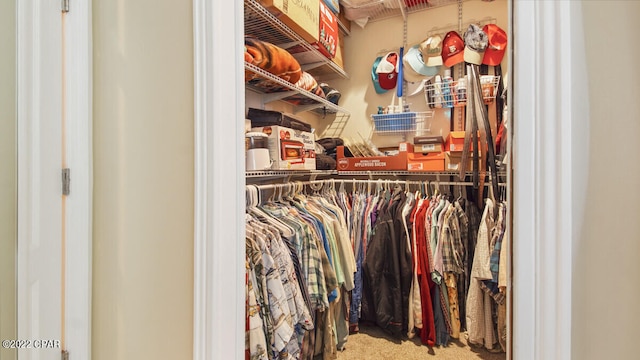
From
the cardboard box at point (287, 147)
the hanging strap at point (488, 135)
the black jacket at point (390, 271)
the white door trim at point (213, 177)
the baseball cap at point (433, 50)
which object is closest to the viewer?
the white door trim at point (213, 177)

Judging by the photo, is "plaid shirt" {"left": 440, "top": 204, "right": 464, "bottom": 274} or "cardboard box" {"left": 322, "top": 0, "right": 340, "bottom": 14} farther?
"cardboard box" {"left": 322, "top": 0, "right": 340, "bottom": 14}

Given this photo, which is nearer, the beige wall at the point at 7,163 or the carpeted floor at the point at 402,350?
the beige wall at the point at 7,163

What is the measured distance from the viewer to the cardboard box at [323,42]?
2156 mm

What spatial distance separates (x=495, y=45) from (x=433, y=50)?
457 mm

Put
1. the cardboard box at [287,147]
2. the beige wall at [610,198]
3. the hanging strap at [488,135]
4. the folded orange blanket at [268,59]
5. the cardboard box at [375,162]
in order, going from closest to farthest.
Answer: the beige wall at [610,198]
the folded orange blanket at [268,59]
the cardboard box at [287,147]
the hanging strap at [488,135]
the cardboard box at [375,162]

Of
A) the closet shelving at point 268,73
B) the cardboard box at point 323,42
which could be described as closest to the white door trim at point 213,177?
the closet shelving at point 268,73

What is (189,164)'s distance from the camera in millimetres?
814

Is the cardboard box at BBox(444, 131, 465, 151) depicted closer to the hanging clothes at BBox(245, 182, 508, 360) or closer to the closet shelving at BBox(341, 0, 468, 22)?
the hanging clothes at BBox(245, 182, 508, 360)

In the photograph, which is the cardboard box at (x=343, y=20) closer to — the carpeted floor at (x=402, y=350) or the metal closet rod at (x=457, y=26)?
the metal closet rod at (x=457, y=26)

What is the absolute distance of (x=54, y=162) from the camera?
0.94 meters

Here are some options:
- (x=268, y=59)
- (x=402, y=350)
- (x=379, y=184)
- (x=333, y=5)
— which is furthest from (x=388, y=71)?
(x=402, y=350)

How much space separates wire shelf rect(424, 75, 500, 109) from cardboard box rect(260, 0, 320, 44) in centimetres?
109

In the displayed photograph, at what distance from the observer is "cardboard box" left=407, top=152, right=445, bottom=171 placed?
2215mm

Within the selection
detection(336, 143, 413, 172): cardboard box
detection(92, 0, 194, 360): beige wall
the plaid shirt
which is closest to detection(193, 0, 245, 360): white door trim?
detection(92, 0, 194, 360): beige wall
